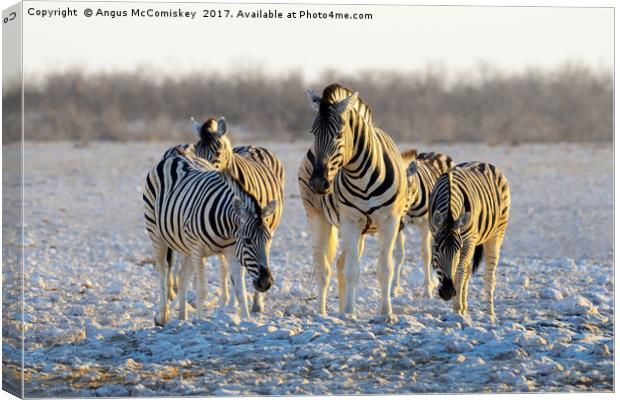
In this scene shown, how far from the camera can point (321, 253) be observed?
38.9ft

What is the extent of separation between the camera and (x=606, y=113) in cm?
1266

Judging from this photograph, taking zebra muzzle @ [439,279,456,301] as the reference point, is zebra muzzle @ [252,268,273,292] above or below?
above

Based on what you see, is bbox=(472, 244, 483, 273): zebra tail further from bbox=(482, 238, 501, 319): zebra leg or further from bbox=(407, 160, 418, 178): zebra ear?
bbox=(407, 160, 418, 178): zebra ear

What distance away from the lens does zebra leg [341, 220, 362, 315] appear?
10.9 m

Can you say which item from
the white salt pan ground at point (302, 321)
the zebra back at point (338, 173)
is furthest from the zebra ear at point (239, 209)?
the white salt pan ground at point (302, 321)

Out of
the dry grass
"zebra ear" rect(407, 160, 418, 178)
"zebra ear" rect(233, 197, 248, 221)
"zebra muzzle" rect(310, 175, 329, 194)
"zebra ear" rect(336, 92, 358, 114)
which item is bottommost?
"zebra ear" rect(233, 197, 248, 221)

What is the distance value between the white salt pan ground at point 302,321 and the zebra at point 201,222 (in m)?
0.41

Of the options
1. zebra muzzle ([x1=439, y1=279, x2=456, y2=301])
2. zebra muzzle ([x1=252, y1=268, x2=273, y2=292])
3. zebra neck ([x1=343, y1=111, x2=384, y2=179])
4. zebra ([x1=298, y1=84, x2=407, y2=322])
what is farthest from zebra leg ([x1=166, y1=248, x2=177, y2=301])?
zebra muzzle ([x1=439, y1=279, x2=456, y2=301])

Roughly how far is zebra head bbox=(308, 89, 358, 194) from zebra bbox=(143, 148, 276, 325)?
16.7 inches

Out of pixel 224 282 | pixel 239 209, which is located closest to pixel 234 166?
pixel 224 282

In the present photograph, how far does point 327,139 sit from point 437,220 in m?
1.10

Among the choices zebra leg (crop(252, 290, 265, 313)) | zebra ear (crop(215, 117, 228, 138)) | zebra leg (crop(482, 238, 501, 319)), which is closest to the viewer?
zebra leg (crop(482, 238, 501, 319))

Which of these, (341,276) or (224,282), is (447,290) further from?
(224,282)

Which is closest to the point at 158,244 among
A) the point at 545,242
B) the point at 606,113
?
the point at 606,113
